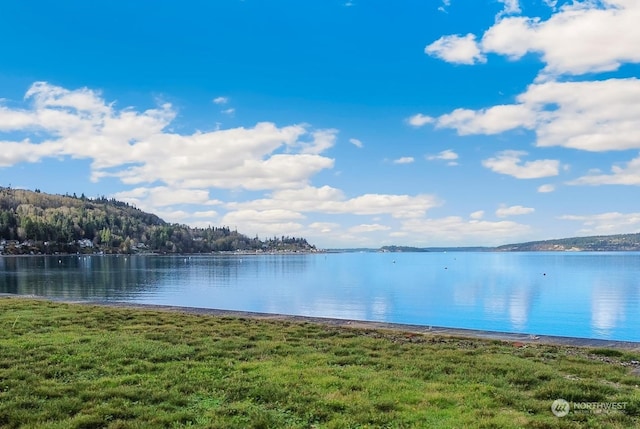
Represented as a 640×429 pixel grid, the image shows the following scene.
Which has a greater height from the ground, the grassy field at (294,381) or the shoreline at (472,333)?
the grassy field at (294,381)

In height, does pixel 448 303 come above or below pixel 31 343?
below

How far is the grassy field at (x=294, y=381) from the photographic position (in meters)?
7.59

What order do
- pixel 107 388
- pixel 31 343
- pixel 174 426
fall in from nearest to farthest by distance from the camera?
pixel 174 426
pixel 107 388
pixel 31 343

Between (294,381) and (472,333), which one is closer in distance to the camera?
(294,381)

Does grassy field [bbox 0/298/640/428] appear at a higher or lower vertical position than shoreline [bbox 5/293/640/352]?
higher

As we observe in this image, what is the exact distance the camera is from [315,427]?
7277 millimetres

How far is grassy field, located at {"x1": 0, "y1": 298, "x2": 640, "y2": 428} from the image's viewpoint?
7.59 m

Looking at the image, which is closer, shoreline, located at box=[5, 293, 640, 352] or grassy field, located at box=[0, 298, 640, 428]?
grassy field, located at box=[0, 298, 640, 428]

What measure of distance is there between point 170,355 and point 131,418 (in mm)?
4687

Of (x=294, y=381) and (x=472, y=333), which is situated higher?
(x=294, y=381)

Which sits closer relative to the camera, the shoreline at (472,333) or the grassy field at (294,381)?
the grassy field at (294,381)

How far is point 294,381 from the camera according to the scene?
9719 mm

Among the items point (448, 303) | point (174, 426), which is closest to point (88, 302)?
point (174, 426)

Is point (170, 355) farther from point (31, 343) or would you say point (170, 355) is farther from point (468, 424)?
point (468, 424)
